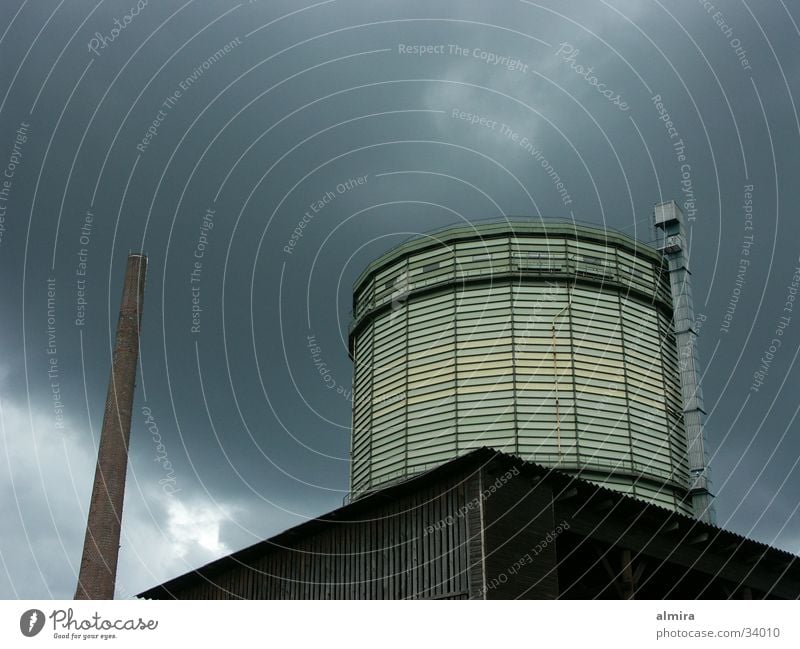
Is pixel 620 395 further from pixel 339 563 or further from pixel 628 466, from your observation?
pixel 339 563

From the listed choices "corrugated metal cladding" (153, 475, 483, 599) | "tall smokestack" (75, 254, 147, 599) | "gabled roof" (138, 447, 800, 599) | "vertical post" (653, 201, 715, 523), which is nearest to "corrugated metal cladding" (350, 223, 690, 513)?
"vertical post" (653, 201, 715, 523)

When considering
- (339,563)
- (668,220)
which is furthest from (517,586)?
(668,220)

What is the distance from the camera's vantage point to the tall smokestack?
2123 centimetres

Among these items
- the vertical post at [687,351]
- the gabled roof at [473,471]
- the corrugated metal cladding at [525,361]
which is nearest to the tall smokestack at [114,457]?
the gabled roof at [473,471]

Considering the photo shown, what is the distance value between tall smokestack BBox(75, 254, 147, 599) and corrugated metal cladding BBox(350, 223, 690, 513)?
7.66 meters

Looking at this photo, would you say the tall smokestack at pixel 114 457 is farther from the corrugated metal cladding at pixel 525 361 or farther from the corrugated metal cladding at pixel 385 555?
the corrugated metal cladding at pixel 525 361

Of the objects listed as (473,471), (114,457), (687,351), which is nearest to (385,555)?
(473,471)

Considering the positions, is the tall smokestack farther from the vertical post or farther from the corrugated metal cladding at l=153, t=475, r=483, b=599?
the vertical post

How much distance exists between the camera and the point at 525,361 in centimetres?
2594

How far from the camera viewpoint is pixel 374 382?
93.6 ft

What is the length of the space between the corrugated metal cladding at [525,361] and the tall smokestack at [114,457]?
766 cm

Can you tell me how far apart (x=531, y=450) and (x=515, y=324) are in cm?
389

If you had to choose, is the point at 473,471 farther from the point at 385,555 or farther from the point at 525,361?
the point at 525,361

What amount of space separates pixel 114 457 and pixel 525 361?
11450 mm
